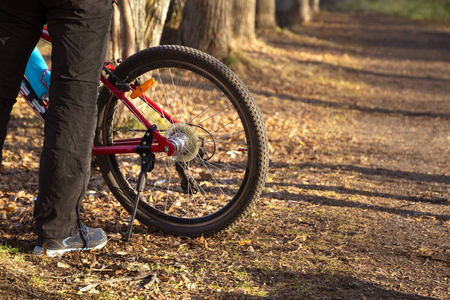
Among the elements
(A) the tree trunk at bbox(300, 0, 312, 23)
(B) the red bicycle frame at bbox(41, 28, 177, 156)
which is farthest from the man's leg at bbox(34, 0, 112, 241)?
(A) the tree trunk at bbox(300, 0, 312, 23)

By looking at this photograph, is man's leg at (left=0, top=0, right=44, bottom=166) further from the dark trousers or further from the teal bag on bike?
the teal bag on bike

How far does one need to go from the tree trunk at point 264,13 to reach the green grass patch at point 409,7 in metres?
14.0

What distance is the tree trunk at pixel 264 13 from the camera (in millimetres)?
15695

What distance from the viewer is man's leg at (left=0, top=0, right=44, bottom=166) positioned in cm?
272

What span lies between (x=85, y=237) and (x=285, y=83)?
7.36 meters

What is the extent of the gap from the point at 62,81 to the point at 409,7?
32446mm

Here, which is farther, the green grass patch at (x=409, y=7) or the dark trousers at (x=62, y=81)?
the green grass patch at (x=409, y=7)

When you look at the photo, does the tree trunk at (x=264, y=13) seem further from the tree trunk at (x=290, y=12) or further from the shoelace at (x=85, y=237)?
the shoelace at (x=85, y=237)

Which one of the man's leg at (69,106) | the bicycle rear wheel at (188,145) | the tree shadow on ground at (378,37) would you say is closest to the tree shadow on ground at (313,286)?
the bicycle rear wheel at (188,145)

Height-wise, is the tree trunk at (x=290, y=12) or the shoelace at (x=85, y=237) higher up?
the tree trunk at (x=290, y=12)

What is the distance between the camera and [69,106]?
9.12ft

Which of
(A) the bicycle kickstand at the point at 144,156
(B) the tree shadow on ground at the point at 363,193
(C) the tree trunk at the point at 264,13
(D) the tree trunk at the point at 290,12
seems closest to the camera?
(A) the bicycle kickstand at the point at 144,156

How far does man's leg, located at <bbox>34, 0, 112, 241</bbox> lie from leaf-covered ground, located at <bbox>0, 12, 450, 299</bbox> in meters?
0.29

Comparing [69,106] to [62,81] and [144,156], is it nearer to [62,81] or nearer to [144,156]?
[62,81]
